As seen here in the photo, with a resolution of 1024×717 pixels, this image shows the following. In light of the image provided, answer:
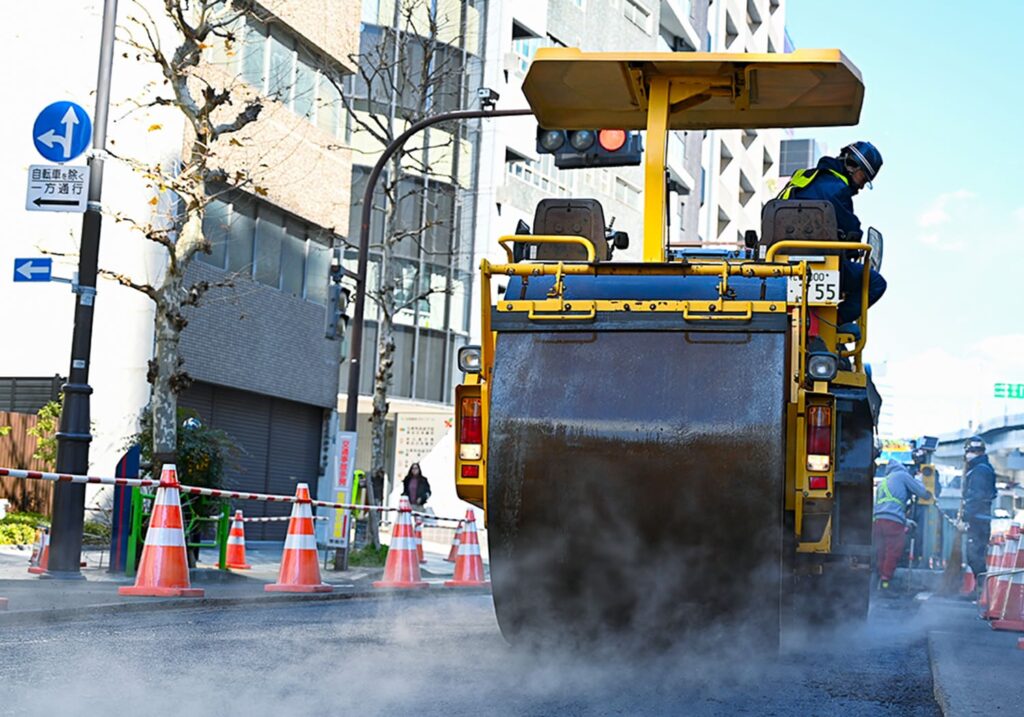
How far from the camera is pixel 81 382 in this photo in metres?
13.6

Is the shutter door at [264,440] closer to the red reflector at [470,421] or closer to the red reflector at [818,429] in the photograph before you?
the red reflector at [470,421]

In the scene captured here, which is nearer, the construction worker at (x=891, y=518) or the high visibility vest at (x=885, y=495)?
the construction worker at (x=891, y=518)

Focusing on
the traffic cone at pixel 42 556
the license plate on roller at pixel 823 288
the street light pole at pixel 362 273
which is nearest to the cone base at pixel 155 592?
the traffic cone at pixel 42 556

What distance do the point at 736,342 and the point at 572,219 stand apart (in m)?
1.69

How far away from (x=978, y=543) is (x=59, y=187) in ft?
34.6

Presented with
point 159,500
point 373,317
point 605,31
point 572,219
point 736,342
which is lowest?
point 159,500

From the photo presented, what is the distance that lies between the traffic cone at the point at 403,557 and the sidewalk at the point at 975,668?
20.4 ft

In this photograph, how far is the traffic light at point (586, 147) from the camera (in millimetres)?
11312

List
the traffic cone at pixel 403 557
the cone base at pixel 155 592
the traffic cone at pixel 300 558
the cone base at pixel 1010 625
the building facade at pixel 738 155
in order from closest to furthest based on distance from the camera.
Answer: the cone base at pixel 1010 625 < the cone base at pixel 155 592 < the traffic cone at pixel 300 558 < the traffic cone at pixel 403 557 < the building facade at pixel 738 155

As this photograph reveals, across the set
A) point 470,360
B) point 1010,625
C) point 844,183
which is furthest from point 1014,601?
point 470,360

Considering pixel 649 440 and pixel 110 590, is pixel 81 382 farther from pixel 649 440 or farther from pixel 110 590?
pixel 649 440

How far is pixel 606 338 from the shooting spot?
288 inches

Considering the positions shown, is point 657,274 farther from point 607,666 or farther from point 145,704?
point 145,704

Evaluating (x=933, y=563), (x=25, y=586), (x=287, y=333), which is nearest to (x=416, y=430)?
(x=287, y=333)
